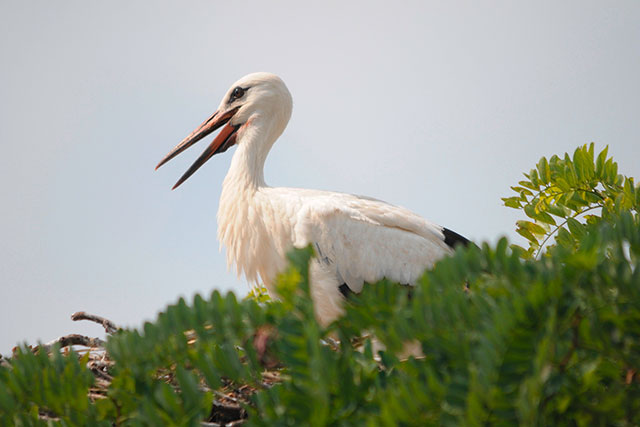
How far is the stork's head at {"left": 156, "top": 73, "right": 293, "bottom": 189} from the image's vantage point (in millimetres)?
5242

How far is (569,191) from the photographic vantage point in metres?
3.89

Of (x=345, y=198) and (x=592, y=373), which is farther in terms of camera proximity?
(x=345, y=198)

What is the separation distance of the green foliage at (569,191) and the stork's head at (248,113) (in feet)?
6.73

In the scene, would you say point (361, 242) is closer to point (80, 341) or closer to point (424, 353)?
point (80, 341)

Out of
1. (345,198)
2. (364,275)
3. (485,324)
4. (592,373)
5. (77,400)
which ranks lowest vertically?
(592,373)

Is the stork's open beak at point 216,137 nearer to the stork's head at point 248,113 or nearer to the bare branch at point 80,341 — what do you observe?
the stork's head at point 248,113

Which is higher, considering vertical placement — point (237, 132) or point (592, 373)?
point (237, 132)

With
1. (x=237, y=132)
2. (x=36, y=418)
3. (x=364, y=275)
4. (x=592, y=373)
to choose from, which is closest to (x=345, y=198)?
(x=364, y=275)

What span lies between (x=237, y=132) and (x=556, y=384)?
4344mm

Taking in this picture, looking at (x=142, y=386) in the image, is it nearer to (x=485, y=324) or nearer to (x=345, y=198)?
(x=485, y=324)

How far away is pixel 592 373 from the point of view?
125cm

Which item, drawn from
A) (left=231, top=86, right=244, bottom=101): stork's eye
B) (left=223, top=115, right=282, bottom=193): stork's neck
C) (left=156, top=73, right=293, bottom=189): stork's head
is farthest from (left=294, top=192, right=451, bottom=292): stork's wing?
(left=231, top=86, right=244, bottom=101): stork's eye

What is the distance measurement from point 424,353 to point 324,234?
2942 millimetres

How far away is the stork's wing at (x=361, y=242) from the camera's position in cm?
427
